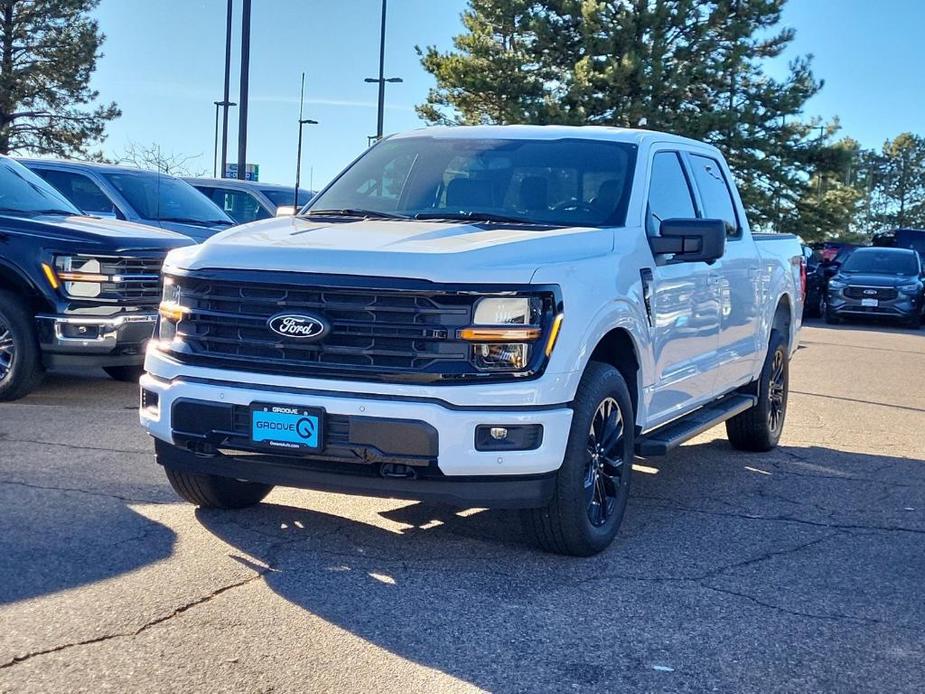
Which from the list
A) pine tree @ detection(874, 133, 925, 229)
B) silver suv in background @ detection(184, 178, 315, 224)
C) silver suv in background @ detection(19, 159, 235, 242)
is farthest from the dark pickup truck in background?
pine tree @ detection(874, 133, 925, 229)

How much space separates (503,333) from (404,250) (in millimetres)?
556

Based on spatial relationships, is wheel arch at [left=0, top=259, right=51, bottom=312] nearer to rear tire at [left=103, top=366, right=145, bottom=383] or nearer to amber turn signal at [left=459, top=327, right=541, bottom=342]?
rear tire at [left=103, top=366, right=145, bottom=383]

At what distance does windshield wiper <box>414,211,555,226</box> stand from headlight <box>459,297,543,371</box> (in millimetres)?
1101

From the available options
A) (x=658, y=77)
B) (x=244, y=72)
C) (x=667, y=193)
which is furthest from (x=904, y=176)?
(x=667, y=193)

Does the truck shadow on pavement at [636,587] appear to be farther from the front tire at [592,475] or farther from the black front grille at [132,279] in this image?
the black front grille at [132,279]

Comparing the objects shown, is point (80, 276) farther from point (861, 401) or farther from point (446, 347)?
point (861, 401)

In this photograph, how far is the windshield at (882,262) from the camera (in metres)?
26.0

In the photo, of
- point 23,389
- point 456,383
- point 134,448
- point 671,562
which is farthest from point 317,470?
point 23,389

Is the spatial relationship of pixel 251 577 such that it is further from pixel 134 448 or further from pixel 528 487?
pixel 134 448

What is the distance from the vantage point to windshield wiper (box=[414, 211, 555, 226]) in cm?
593

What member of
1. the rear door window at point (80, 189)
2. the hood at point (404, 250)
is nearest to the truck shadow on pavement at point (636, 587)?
the hood at point (404, 250)

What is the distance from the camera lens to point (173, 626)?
432 centimetres

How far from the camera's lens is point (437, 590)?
487 cm

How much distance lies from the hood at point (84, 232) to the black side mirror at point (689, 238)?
4601 millimetres
